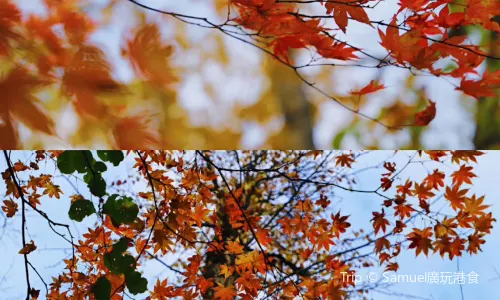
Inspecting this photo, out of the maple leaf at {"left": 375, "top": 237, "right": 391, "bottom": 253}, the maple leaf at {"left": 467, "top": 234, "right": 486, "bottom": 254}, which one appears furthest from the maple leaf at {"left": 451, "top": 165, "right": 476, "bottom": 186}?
the maple leaf at {"left": 375, "top": 237, "right": 391, "bottom": 253}

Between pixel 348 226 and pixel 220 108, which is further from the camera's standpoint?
pixel 348 226

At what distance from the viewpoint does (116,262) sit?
4.03 ft

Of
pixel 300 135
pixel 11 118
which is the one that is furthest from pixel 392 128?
pixel 11 118

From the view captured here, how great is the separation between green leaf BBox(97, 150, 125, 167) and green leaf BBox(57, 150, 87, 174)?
0.04 metres

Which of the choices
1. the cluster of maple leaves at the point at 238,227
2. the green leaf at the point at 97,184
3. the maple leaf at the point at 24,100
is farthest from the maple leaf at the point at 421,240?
the maple leaf at the point at 24,100

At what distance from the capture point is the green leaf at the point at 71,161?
1.19 metres

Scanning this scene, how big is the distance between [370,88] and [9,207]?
1.12m

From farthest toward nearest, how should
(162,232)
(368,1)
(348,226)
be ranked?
(348,226), (162,232), (368,1)

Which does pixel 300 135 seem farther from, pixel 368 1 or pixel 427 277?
pixel 427 277

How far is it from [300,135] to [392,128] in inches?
8.8

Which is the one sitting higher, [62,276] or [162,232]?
[162,232]

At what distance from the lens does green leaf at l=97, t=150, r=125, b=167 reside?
47.3 inches

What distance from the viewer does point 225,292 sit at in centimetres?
153

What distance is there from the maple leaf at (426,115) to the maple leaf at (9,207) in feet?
3.91
